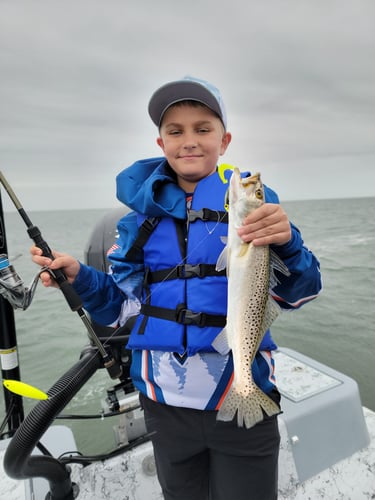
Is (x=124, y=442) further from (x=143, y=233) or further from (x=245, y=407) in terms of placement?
→ (x=143, y=233)

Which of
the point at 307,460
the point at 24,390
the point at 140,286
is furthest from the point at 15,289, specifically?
the point at 307,460

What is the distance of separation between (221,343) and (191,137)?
47.2 inches

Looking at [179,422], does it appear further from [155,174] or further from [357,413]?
[357,413]

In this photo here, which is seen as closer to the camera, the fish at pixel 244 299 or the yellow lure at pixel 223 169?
the fish at pixel 244 299

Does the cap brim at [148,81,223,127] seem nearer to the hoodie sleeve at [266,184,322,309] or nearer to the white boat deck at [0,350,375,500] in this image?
the hoodie sleeve at [266,184,322,309]

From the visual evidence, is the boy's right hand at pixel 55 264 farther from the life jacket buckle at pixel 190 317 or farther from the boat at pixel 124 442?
the life jacket buckle at pixel 190 317

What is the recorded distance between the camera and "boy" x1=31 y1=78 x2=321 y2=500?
1914mm

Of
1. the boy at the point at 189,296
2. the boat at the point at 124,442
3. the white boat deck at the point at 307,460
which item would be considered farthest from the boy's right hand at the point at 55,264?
the white boat deck at the point at 307,460

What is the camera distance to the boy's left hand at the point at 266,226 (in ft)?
5.28

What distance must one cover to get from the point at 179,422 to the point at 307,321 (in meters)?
9.03

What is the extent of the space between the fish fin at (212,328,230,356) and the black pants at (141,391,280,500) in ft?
1.25

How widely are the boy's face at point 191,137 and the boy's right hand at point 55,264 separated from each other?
887 mm

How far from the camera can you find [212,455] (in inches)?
78.6

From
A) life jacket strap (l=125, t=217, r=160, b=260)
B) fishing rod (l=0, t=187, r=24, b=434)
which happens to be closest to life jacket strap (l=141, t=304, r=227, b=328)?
life jacket strap (l=125, t=217, r=160, b=260)
